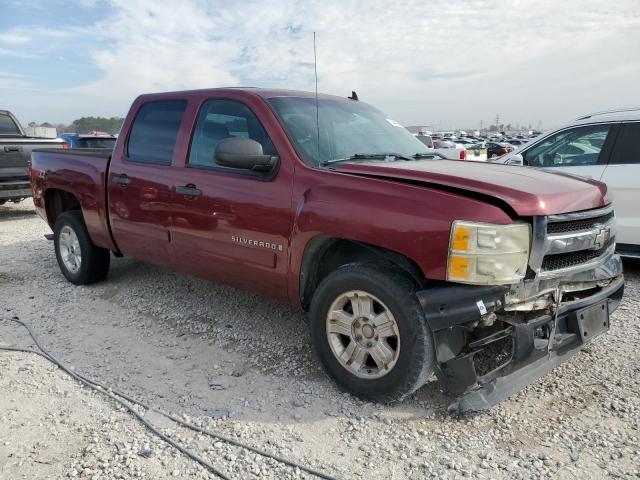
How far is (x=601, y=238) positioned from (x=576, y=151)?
3.22 metres

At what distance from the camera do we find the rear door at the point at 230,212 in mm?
3469

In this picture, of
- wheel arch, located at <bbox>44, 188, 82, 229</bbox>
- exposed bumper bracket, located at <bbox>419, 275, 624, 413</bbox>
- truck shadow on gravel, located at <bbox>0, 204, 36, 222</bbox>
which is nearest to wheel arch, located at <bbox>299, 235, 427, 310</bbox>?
exposed bumper bracket, located at <bbox>419, 275, 624, 413</bbox>

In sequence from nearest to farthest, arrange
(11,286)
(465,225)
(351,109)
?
(465,225) → (351,109) → (11,286)

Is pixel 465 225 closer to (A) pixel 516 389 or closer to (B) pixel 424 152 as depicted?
(A) pixel 516 389

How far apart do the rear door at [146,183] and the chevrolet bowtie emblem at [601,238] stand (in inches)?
118

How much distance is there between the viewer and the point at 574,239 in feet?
9.75

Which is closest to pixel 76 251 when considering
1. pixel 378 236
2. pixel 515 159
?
pixel 378 236

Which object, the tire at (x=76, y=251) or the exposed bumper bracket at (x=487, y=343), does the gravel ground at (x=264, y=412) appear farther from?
the tire at (x=76, y=251)

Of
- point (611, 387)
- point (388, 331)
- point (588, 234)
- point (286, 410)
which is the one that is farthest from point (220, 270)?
point (611, 387)

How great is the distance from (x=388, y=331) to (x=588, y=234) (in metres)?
1.30

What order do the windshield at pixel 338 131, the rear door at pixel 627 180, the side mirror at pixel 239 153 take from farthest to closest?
the rear door at pixel 627 180, the windshield at pixel 338 131, the side mirror at pixel 239 153

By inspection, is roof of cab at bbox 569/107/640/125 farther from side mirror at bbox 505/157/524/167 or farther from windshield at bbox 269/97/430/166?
windshield at bbox 269/97/430/166

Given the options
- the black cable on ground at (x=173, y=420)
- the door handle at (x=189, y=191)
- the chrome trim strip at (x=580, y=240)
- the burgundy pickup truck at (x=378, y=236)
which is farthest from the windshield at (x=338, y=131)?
the black cable on ground at (x=173, y=420)

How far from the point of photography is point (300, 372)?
360 cm
